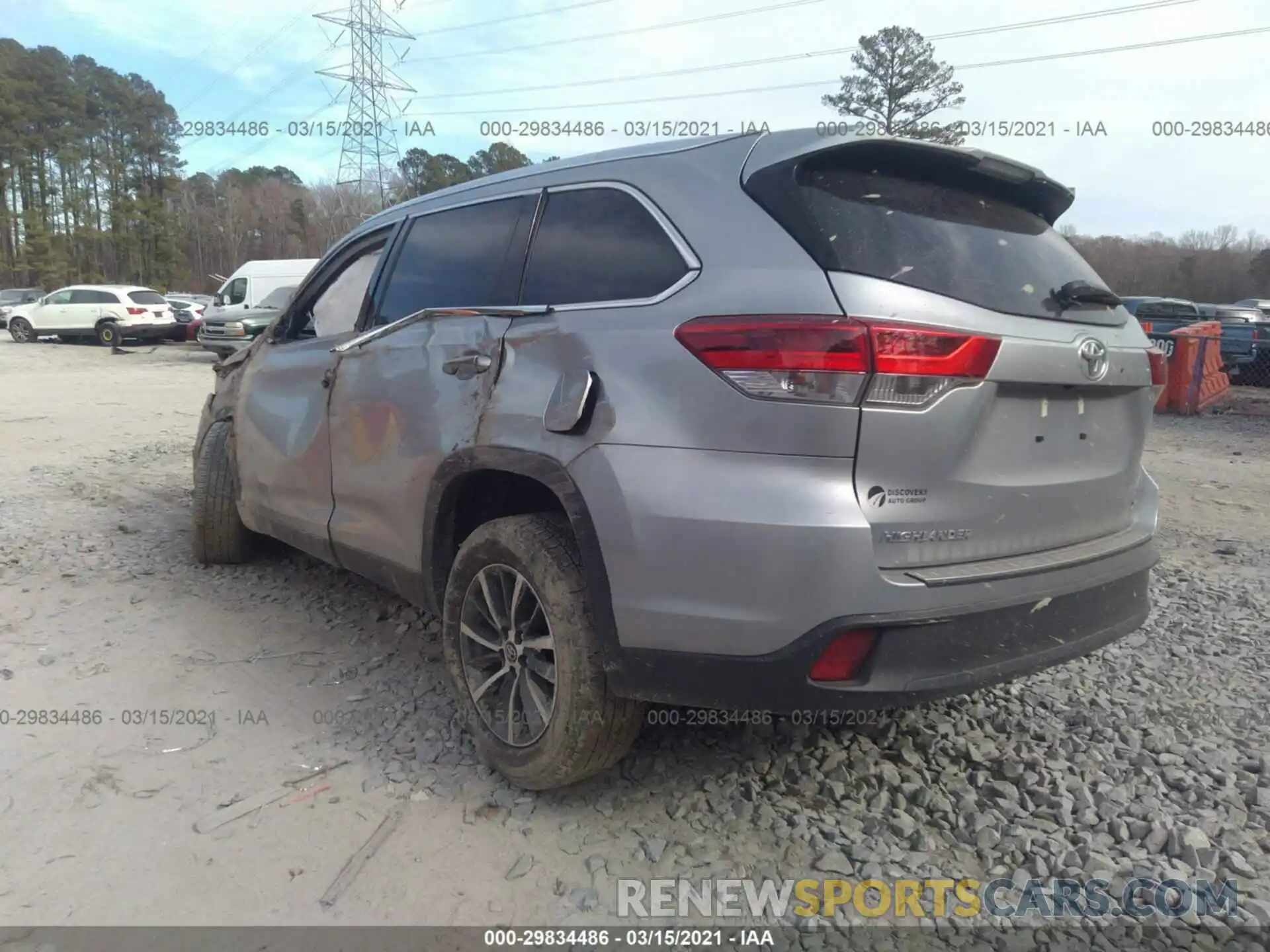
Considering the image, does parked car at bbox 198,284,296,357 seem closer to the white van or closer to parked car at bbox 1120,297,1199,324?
the white van

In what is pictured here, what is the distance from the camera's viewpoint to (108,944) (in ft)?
6.99

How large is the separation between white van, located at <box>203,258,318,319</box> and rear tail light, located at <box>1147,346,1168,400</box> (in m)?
21.4

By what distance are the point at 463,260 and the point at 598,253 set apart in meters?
0.78

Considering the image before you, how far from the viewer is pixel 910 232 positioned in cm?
229

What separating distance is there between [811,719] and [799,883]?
2.50 ft

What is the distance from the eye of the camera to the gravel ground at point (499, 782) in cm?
233

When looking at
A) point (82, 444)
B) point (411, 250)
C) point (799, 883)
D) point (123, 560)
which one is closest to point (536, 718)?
point (799, 883)

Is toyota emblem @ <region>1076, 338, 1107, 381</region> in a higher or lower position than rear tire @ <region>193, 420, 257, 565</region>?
higher

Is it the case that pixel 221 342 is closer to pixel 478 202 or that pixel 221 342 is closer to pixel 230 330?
pixel 230 330

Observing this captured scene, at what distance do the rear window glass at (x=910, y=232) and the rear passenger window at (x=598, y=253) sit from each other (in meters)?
0.33

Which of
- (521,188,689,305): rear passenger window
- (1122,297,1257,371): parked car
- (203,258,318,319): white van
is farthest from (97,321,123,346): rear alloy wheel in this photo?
(521,188,689,305): rear passenger window

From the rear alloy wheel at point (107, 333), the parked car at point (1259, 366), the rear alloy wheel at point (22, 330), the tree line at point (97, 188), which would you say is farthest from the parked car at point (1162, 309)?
the tree line at point (97, 188)

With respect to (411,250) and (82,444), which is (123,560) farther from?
(82,444)

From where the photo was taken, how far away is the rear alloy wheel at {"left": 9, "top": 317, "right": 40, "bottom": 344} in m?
26.9
